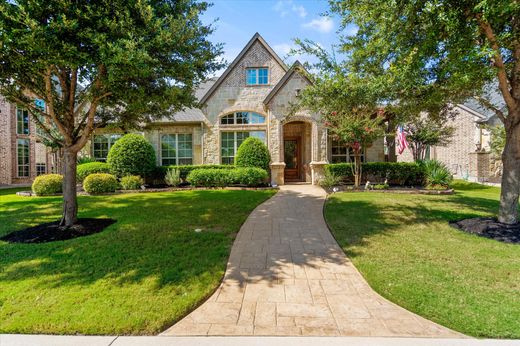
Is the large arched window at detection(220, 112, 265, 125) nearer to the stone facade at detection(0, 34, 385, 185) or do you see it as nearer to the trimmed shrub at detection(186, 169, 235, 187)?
the stone facade at detection(0, 34, 385, 185)

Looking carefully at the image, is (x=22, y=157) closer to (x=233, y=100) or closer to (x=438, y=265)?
(x=233, y=100)

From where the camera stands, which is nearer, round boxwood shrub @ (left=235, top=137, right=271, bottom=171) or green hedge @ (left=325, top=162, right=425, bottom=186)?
green hedge @ (left=325, top=162, right=425, bottom=186)

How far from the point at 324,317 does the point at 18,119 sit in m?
25.8

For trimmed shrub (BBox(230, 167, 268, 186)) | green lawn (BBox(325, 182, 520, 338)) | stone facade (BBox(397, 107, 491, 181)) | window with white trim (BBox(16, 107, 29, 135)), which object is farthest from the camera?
window with white trim (BBox(16, 107, 29, 135))

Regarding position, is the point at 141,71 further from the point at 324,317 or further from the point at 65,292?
the point at 324,317

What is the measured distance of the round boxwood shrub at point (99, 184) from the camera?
11.6 m

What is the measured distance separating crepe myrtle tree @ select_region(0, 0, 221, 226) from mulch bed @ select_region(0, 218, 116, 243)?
30 cm

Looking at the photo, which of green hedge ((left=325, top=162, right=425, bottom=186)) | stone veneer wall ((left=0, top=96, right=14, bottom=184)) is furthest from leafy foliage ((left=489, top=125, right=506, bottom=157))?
stone veneer wall ((left=0, top=96, right=14, bottom=184))

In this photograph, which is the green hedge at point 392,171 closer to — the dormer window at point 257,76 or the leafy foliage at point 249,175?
the leafy foliage at point 249,175

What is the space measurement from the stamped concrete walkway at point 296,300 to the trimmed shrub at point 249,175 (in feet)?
23.7

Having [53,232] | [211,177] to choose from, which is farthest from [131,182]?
[53,232]

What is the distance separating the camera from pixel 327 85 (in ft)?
25.7

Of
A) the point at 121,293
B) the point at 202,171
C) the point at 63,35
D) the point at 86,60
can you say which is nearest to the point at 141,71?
the point at 86,60

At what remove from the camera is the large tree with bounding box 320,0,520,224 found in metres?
4.76
